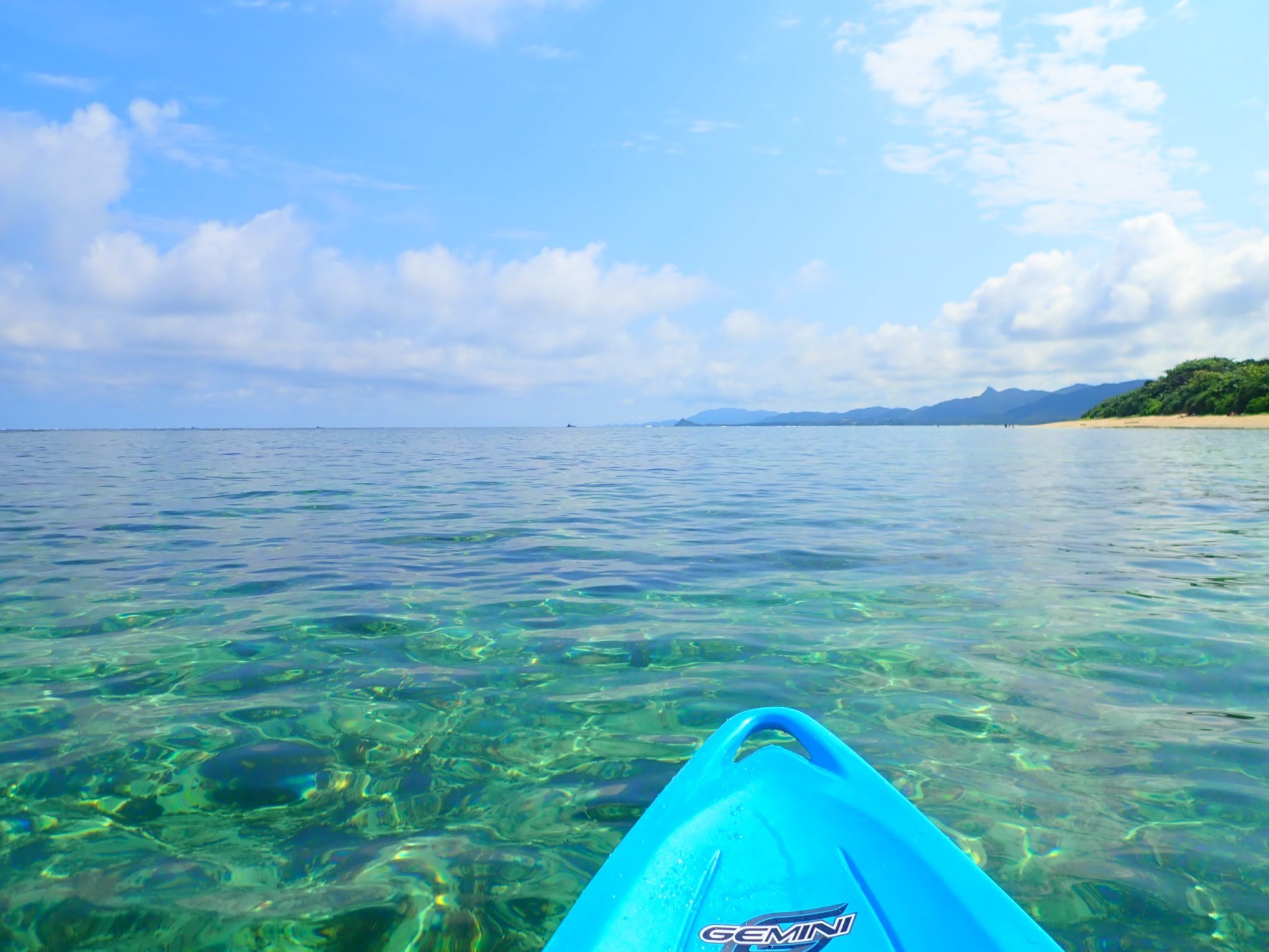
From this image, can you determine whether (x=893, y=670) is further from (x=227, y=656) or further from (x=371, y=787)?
(x=227, y=656)

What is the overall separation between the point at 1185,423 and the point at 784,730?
357 ft

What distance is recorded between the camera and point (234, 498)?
18.2 meters

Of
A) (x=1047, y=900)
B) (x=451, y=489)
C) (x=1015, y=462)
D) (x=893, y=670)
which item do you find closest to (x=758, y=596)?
(x=893, y=670)

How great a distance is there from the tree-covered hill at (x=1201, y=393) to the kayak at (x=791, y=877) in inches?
3903

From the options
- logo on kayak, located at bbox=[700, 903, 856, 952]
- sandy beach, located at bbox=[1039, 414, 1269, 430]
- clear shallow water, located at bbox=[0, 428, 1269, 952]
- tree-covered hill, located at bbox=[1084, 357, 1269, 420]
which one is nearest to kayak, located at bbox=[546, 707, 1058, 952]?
logo on kayak, located at bbox=[700, 903, 856, 952]

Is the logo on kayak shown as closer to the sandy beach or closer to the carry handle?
the carry handle

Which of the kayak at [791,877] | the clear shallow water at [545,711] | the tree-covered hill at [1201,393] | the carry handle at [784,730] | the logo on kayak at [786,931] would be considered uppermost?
the tree-covered hill at [1201,393]

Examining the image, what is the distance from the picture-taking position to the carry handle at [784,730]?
10.4 feet

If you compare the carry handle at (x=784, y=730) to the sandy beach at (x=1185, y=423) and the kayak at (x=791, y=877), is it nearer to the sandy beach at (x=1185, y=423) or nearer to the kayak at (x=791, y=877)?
the kayak at (x=791, y=877)

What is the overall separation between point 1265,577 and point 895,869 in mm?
9513

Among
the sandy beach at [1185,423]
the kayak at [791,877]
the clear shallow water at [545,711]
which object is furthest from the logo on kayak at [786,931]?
the sandy beach at [1185,423]

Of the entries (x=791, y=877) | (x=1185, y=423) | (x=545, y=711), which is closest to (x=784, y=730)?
(x=791, y=877)

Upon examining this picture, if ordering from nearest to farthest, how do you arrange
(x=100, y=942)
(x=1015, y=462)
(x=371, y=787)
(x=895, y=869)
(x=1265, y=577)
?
(x=895, y=869)
(x=100, y=942)
(x=371, y=787)
(x=1265, y=577)
(x=1015, y=462)

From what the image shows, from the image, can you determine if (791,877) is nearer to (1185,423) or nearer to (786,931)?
(786,931)
